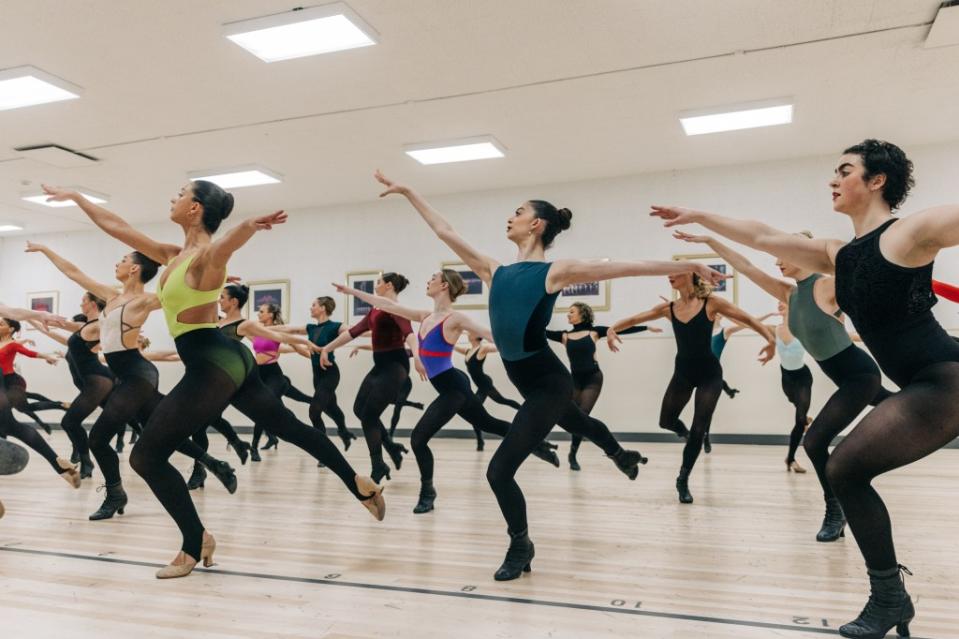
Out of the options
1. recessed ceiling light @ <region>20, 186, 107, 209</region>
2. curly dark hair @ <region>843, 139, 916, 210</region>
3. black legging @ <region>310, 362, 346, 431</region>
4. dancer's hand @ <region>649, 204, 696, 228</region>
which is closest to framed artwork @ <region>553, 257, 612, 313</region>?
black legging @ <region>310, 362, 346, 431</region>

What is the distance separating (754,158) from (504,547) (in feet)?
20.7

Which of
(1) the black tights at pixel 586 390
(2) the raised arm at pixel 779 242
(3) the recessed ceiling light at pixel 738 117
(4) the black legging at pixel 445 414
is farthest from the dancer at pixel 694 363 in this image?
(3) the recessed ceiling light at pixel 738 117

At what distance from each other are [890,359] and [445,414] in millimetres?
2661

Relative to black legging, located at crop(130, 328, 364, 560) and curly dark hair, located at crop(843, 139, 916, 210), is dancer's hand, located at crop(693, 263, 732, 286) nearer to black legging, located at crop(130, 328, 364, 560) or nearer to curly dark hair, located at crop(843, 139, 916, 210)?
curly dark hair, located at crop(843, 139, 916, 210)

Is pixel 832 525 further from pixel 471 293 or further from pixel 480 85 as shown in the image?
pixel 471 293

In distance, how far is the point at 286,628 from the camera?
7.31 ft

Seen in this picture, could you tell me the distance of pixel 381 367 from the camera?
17.0ft

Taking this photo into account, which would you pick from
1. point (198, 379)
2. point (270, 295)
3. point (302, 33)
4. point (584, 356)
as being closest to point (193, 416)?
point (198, 379)

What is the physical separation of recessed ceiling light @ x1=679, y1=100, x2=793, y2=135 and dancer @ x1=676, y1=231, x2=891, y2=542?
11.4 ft

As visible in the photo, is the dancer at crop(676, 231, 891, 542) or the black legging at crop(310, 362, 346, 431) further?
the black legging at crop(310, 362, 346, 431)

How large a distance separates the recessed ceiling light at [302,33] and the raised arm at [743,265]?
115 inches

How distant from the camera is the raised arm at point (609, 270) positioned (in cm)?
270

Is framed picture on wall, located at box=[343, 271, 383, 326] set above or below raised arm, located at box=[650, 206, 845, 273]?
above

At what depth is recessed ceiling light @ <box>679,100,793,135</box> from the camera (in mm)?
6465
